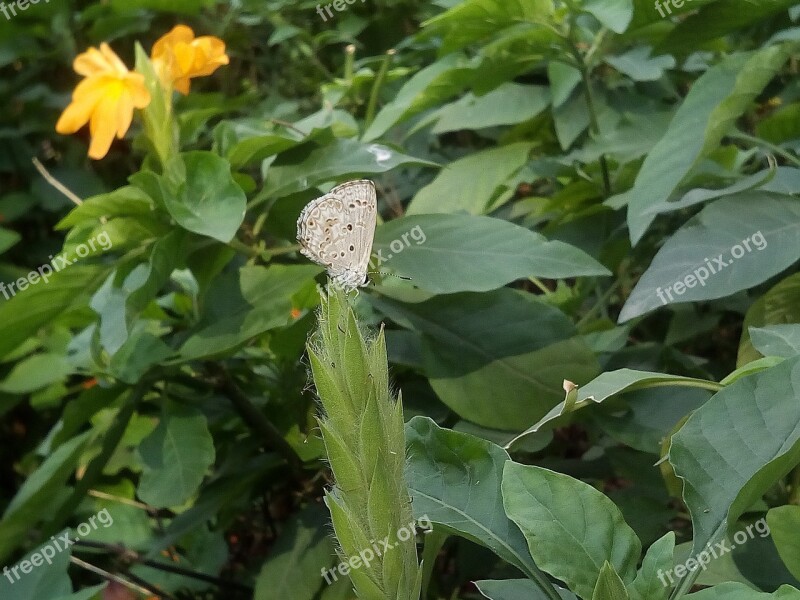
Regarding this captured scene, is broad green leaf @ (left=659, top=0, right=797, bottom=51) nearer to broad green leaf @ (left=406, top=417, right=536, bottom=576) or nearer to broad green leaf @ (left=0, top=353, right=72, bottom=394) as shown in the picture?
broad green leaf @ (left=406, top=417, right=536, bottom=576)

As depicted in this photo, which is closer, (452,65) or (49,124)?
(452,65)

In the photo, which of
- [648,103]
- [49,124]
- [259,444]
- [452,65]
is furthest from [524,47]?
[49,124]

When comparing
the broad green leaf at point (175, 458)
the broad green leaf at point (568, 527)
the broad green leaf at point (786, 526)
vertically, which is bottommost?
the broad green leaf at point (175, 458)

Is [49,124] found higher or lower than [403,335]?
higher

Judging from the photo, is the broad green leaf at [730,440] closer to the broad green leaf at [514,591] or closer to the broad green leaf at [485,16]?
the broad green leaf at [514,591]

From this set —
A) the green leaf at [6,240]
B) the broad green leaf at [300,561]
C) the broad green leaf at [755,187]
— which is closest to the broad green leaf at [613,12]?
the broad green leaf at [755,187]

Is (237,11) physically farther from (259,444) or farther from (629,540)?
(629,540)
